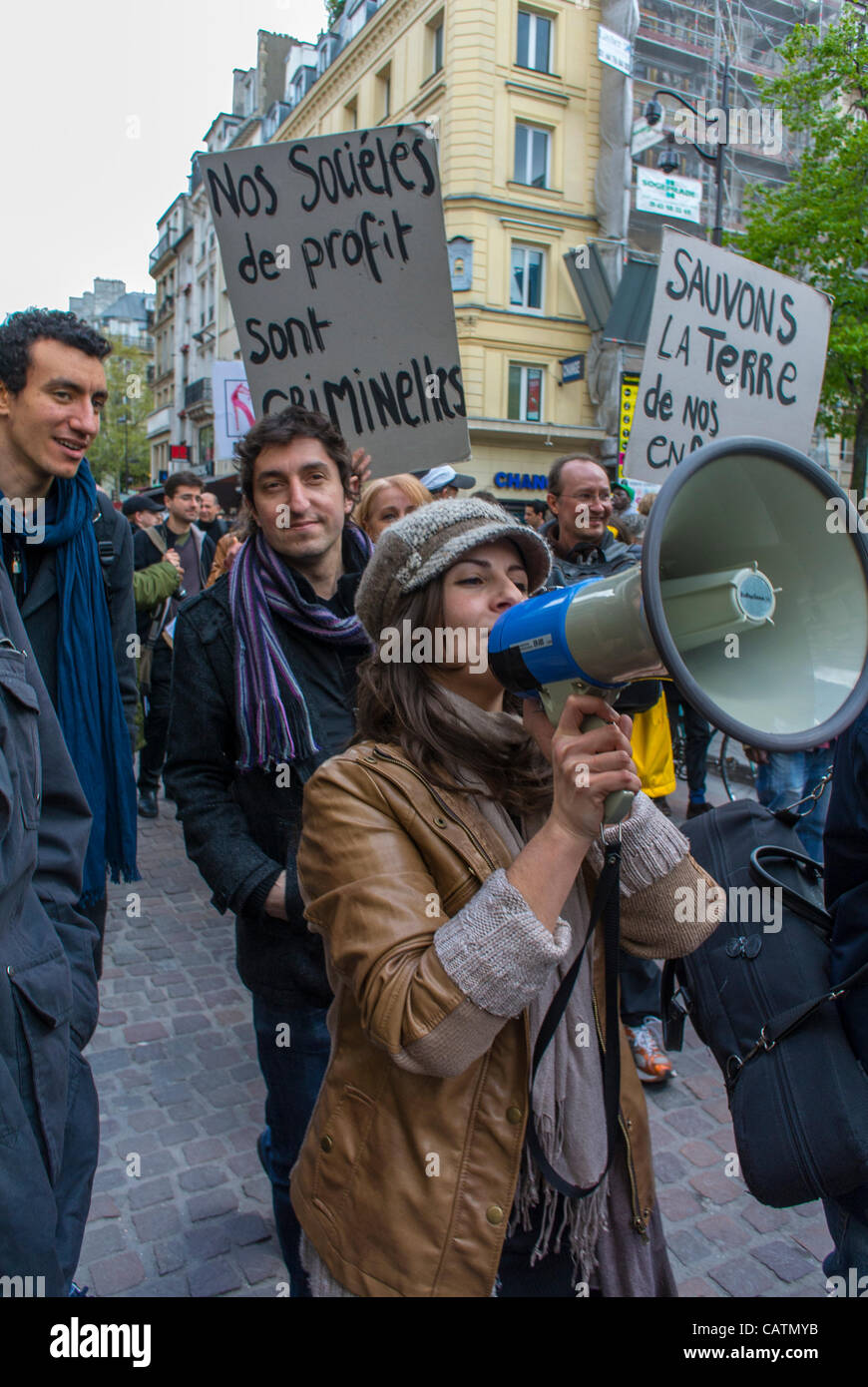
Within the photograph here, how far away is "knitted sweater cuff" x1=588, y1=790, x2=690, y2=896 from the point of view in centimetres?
149

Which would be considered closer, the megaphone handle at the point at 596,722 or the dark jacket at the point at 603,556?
the megaphone handle at the point at 596,722

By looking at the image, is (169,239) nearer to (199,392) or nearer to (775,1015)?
(199,392)

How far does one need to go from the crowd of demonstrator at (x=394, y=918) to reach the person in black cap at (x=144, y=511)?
5914mm

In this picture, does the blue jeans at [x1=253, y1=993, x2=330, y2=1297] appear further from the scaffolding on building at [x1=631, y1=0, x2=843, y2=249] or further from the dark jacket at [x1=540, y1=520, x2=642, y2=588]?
the scaffolding on building at [x1=631, y1=0, x2=843, y2=249]

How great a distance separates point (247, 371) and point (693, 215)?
18448 millimetres

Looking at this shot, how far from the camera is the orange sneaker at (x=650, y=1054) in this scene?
3.33 meters

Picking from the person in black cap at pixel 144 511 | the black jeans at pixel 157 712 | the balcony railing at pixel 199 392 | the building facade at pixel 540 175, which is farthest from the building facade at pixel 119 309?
the black jeans at pixel 157 712

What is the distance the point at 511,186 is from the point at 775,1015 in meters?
22.6

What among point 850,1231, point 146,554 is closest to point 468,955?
point 850,1231

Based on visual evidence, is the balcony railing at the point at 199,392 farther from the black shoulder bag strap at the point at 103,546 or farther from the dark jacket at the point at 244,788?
the dark jacket at the point at 244,788

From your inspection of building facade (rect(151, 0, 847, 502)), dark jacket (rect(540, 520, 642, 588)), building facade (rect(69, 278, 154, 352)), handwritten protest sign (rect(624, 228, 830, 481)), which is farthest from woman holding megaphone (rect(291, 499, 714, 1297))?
building facade (rect(69, 278, 154, 352))

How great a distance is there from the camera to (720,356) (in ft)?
14.0

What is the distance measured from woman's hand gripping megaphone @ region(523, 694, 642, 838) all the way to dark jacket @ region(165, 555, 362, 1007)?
93 cm

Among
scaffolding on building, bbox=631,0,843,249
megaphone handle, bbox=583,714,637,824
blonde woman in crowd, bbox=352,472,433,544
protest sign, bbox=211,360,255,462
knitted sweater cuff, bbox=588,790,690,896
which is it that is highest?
scaffolding on building, bbox=631,0,843,249
